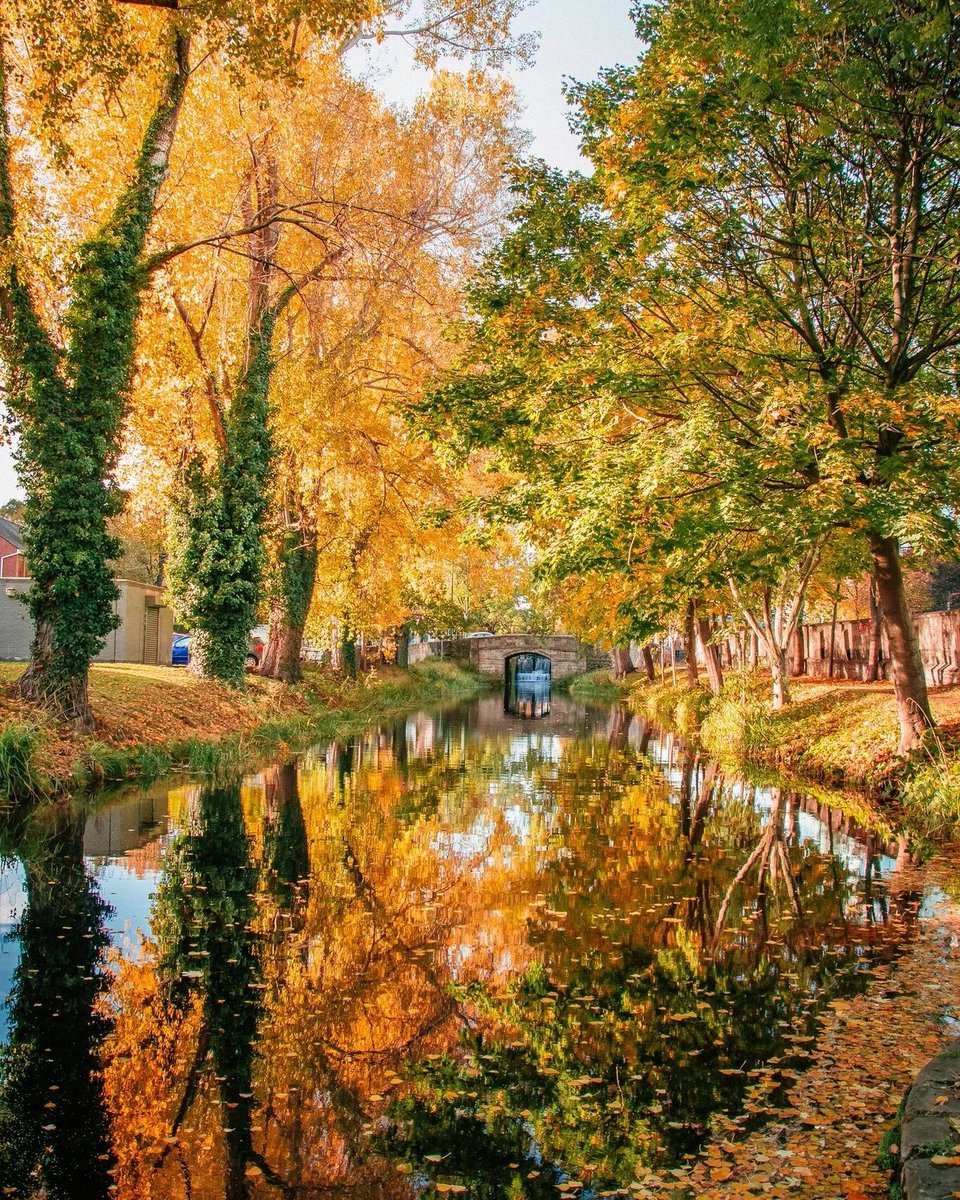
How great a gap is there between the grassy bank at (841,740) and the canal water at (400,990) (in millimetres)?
960

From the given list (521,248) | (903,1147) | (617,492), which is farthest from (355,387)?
(903,1147)

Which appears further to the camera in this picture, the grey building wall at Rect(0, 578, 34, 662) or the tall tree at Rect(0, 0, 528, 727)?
the grey building wall at Rect(0, 578, 34, 662)

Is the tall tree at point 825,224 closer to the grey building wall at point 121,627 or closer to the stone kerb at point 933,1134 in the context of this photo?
the stone kerb at point 933,1134

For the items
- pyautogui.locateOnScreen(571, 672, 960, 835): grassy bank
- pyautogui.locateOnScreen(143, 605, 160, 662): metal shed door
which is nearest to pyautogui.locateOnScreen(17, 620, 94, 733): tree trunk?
pyautogui.locateOnScreen(571, 672, 960, 835): grassy bank

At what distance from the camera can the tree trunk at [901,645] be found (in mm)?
12227

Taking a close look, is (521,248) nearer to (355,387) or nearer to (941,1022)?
(355,387)

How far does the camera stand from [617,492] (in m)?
10.7

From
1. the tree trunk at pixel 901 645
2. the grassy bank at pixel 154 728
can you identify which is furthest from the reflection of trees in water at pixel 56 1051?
the tree trunk at pixel 901 645

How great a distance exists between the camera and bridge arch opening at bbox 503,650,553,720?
45.2 m

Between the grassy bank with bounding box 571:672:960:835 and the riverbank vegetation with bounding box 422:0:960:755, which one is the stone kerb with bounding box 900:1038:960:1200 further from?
the grassy bank with bounding box 571:672:960:835

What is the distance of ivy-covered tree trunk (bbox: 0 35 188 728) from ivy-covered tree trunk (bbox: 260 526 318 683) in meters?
10.7

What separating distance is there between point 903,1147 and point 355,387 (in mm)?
17303

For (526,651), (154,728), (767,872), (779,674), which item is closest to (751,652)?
(779,674)

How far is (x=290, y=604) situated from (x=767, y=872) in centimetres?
1728
